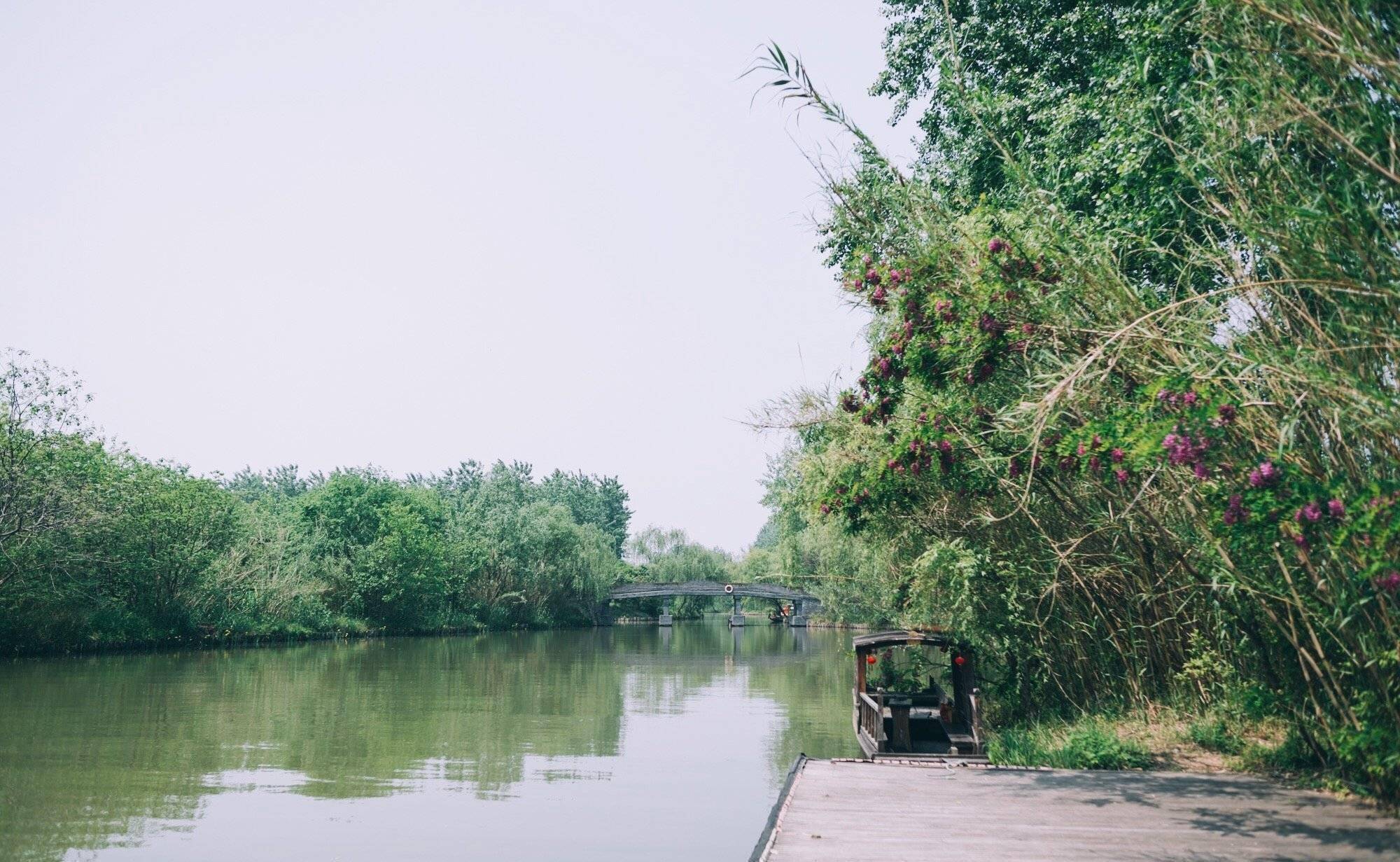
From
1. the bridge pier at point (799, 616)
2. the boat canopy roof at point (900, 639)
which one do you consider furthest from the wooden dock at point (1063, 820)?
the bridge pier at point (799, 616)

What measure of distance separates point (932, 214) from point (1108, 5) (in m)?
5.88

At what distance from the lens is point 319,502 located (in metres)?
55.0

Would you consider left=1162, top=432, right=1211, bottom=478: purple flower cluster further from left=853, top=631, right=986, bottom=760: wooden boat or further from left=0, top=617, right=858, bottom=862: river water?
left=0, top=617, right=858, bottom=862: river water

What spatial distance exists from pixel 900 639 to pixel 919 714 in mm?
1736

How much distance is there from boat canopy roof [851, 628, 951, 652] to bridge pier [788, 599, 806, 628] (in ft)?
206

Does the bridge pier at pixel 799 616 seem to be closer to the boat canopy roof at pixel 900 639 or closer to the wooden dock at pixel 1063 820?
the boat canopy roof at pixel 900 639

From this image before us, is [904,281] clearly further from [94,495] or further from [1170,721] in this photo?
[94,495]

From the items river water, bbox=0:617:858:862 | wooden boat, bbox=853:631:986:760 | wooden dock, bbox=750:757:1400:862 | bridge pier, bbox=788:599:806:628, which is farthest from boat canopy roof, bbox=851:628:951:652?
bridge pier, bbox=788:599:806:628

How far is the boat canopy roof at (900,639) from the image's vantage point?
15.6 m

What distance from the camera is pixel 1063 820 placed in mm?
8195

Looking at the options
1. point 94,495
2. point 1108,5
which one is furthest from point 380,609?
point 1108,5

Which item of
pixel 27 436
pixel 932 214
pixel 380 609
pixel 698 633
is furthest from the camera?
pixel 698 633

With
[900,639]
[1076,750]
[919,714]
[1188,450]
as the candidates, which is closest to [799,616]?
[919,714]

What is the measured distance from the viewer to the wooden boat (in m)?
14.4
